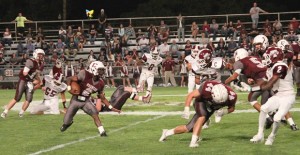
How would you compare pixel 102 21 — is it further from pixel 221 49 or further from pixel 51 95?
pixel 51 95

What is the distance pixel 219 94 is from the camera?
10.7 meters

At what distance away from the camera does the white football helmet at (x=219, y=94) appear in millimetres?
10688

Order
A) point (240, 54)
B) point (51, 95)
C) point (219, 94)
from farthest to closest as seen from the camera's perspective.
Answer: point (51, 95) < point (240, 54) < point (219, 94)

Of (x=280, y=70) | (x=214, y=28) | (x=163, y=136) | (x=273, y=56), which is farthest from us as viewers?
(x=214, y=28)

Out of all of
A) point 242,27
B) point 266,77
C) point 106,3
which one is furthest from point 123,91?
point 106,3

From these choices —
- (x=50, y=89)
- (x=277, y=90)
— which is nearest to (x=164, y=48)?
(x=50, y=89)

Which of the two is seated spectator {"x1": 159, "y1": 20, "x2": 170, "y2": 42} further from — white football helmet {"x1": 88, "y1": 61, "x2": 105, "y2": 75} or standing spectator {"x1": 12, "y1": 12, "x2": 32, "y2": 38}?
white football helmet {"x1": 88, "y1": 61, "x2": 105, "y2": 75}

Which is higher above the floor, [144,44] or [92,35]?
[92,35]

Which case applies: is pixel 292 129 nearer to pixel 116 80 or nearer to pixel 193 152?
pixel 193 152

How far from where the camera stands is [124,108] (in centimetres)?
1936

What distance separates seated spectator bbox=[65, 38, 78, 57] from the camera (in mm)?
35781

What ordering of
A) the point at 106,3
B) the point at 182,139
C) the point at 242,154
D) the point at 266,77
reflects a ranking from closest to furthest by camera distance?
the point at 242,154, the point at 182,139, the point at 266,77, the point at 106,3

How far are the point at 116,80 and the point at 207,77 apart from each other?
67.7 feet

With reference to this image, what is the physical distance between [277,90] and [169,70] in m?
20.1
